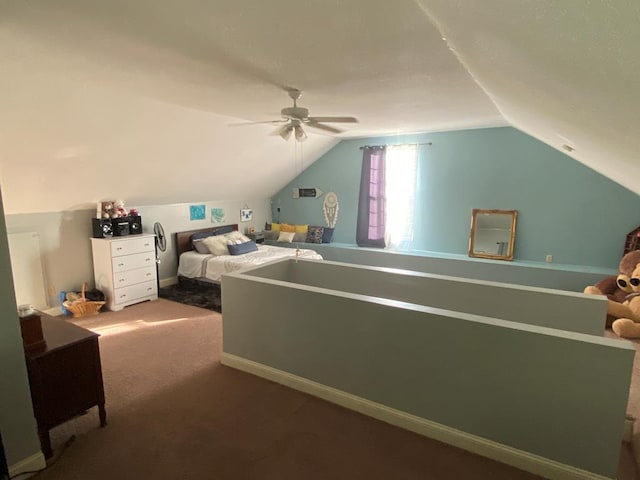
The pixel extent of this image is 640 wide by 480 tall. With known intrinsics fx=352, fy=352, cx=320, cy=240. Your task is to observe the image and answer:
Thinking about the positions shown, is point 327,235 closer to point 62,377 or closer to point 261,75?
point 261,75

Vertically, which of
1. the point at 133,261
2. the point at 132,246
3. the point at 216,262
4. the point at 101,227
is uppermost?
the point at 101,227

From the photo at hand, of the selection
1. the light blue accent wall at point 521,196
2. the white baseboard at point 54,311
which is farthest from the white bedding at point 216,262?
the light blue accent wall at point 521,196

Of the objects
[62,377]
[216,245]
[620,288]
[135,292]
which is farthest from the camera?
[216,245]

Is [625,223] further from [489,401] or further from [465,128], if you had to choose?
[489,401]

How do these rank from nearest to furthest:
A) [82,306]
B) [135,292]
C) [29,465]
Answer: [29,465] → [82,306] → [135,292]

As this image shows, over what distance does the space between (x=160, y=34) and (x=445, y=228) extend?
4.82 meters

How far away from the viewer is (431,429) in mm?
2334

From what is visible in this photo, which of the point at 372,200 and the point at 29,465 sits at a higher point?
the point at 372,200

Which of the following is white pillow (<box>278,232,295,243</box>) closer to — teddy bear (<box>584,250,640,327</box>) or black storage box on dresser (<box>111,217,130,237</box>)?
black storage box on dresser (<box>111,217,130,237</box>)

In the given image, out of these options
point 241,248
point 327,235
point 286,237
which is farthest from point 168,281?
point 327,235

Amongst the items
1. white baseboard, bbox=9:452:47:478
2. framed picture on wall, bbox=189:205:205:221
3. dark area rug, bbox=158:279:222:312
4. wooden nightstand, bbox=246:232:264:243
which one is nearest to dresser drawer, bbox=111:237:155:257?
dark area rug, bbox=158:279:222:312

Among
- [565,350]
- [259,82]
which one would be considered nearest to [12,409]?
[259,82]

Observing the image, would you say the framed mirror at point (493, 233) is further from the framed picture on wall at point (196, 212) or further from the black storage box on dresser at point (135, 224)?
the black storage box on dresser at point (135, 224)

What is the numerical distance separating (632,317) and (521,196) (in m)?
1.95
